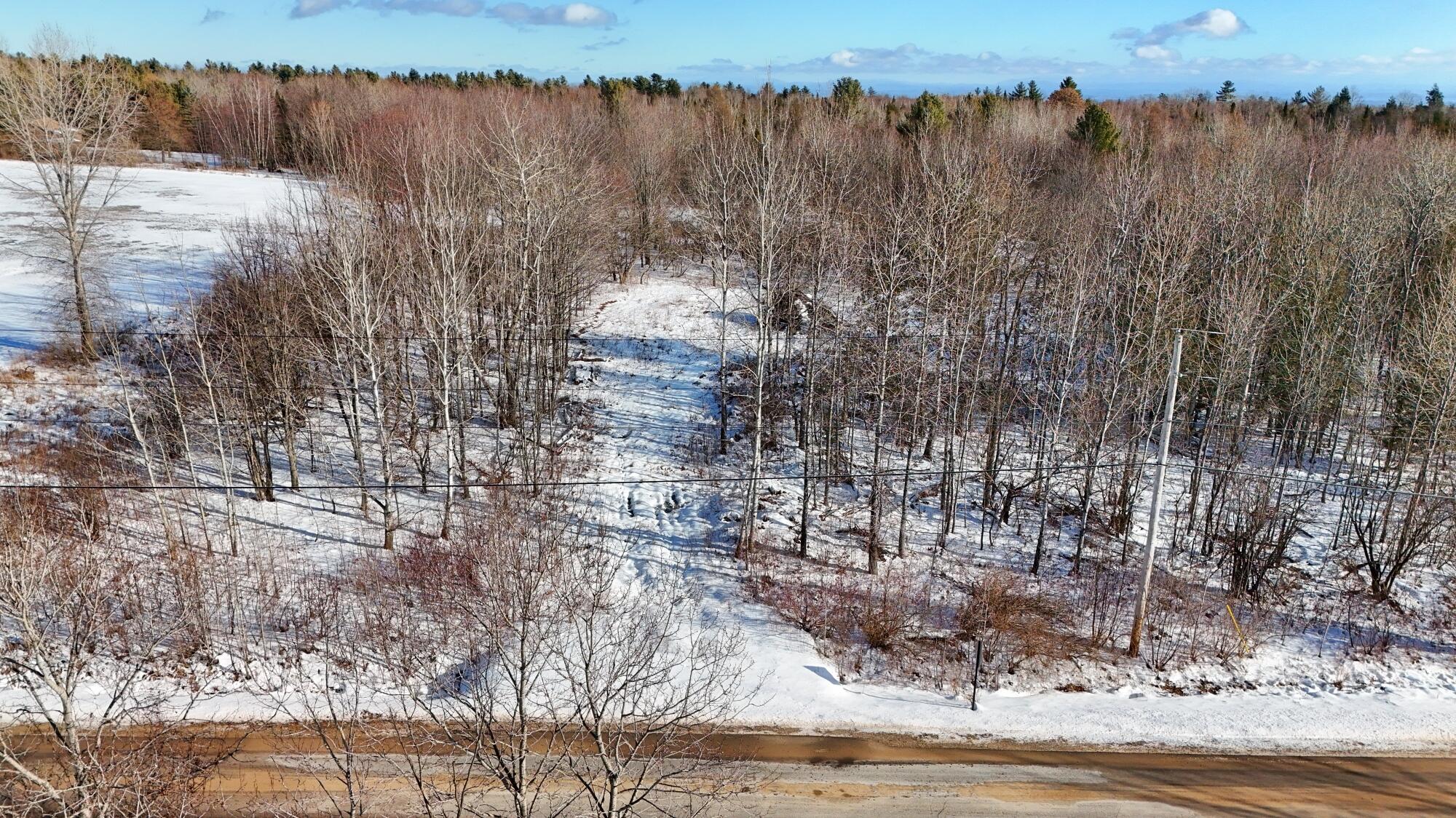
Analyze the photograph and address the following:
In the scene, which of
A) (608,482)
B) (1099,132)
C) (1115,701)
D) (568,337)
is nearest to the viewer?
(1115,701)

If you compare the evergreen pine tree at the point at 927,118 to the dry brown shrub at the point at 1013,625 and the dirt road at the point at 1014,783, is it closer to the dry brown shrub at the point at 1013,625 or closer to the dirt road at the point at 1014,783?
the dry brown shrub at the point at 1013,625

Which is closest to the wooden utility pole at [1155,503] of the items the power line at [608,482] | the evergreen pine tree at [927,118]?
the power line at [608,482]

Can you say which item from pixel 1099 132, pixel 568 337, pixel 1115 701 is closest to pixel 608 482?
pixel 1115 701

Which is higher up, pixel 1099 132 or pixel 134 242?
pixel 1099 132

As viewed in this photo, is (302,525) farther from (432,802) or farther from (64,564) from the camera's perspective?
(432,802)

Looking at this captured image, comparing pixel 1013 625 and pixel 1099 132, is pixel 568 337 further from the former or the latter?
pixel 1099 132

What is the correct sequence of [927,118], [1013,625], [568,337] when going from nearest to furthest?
[1013,625] < [568,337] < [927,118]

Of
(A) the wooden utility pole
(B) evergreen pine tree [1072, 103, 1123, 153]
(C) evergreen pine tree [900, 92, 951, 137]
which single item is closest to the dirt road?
(A) the wooden utility pole
